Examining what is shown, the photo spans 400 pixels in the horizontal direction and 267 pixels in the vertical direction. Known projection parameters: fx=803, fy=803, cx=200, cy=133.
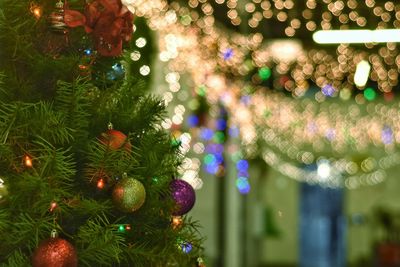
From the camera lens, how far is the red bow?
1.94 m

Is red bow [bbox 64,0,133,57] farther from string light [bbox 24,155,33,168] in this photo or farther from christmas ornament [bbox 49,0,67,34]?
string light [bbox 24,155,33,168]

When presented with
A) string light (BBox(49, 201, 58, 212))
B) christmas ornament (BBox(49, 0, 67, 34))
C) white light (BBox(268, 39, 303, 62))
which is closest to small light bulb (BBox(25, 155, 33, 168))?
string light (BBox(49, 201, 58, 212))

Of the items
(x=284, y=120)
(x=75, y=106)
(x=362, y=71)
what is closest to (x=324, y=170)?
(x=284, y=120)

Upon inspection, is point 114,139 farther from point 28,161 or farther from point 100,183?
point 28,161

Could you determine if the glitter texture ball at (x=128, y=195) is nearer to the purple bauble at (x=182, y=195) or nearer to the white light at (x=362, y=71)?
the purple bauble at (x=182, y=195)

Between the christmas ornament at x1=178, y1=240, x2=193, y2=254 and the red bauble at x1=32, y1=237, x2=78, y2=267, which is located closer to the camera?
the red bauble at x1=32, y1=237, x2=78, y2=267

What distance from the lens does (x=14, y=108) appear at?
5.85ft

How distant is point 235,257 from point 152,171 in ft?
23.6

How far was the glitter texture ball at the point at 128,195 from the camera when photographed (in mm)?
1874

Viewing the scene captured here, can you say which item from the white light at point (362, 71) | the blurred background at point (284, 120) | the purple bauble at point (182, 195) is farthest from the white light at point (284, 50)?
the purple bauble at point (182, 195)

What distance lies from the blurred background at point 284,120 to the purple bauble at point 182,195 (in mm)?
79

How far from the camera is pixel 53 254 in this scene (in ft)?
5.70

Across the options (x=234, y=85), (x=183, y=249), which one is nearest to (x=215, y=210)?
(x=234, y=85)

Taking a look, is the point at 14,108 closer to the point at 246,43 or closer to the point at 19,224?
the point at 19,224
